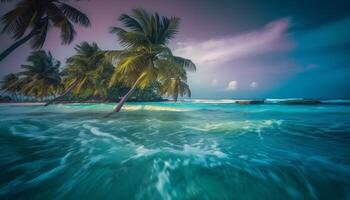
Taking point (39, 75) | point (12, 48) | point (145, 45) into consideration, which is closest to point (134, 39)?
point (145, 45)

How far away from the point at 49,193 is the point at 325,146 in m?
5.76

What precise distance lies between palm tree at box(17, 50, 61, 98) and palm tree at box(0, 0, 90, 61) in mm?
14840

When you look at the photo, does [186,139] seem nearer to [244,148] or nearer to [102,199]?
[244,148]

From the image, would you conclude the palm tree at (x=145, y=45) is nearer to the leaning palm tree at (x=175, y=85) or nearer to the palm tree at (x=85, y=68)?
the leaning palm tree at (x=175, y=85)

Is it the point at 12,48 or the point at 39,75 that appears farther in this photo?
the point at 39,75

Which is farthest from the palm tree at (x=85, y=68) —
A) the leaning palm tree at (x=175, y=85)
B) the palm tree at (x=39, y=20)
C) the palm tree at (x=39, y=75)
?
the leaning palm tree at (x=175, y=85)

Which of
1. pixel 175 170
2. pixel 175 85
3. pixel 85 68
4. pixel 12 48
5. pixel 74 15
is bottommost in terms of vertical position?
pixel 175 170

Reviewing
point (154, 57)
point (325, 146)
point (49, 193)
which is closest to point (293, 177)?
point (325, 146)

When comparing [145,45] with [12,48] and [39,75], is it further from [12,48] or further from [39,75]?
[39,75]

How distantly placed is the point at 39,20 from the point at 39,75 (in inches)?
669

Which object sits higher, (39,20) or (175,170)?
(39,20)

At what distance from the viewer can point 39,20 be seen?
9078 millimetres

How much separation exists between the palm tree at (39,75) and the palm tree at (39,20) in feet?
48.7

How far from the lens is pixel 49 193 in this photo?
6.68 ft
